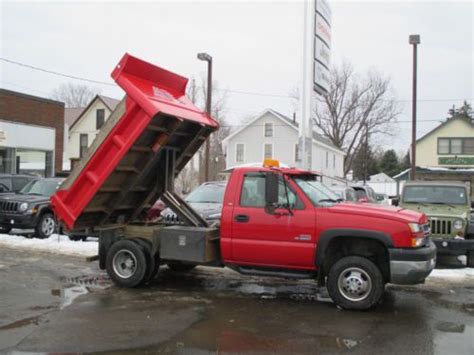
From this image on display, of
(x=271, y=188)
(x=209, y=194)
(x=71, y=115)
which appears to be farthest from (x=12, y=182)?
(x=71, y=115)

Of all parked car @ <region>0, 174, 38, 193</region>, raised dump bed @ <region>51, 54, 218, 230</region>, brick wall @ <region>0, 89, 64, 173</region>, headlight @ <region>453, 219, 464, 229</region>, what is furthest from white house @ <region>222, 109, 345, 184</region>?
raised dump bed @ <region>51, 54, 218, 230</region>

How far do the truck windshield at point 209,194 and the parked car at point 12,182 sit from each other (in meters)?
6.43

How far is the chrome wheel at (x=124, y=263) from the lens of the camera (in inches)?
349

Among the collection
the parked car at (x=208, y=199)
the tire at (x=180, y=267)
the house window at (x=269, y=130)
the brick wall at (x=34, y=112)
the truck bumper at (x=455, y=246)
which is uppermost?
the house window at (x=269, y=130)

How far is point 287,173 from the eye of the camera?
317 inches

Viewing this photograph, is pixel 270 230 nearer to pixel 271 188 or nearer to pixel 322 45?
pixel 271 188

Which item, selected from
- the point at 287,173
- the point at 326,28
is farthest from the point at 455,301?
the point at 326,28

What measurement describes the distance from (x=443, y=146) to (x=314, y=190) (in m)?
42.9

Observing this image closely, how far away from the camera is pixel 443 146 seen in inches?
1875

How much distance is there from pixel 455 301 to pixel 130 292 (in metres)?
4.95

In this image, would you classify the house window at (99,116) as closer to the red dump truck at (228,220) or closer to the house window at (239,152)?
the house window at (239,152)

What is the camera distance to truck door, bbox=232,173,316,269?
25.5ft

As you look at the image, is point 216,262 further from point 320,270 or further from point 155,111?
point 155,111

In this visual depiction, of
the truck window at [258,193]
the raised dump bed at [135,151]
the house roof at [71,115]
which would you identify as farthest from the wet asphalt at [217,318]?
the house roof at [71,115]
